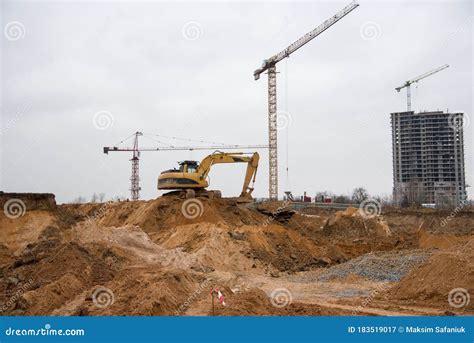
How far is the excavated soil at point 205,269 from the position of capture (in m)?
12.1

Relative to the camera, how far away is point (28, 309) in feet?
38.7

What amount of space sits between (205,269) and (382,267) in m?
6.67

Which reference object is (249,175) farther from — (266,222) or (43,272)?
(43,272)

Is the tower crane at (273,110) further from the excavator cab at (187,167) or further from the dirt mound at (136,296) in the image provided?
the dirt mound at (136,296)

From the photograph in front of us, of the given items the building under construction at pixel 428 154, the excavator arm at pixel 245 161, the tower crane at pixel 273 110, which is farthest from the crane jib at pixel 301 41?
the building under construction at pixel 428 154

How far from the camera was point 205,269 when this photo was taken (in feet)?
61.2

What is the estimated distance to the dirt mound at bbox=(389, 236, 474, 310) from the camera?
530 inches

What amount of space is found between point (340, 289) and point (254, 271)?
4798 millimetres

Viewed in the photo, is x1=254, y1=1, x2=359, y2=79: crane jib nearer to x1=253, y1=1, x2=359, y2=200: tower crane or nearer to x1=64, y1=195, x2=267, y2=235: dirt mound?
x1=253, y1=1, x2=359, y2=200: tower crane

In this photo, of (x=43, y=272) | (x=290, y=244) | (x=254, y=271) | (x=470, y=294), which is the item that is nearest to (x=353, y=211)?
(x=290, y=244)

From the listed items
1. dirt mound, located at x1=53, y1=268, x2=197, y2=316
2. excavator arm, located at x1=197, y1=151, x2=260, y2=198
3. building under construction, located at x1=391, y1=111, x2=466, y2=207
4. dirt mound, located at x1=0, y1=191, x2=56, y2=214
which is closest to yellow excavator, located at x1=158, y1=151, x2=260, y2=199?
excavator arm, located at x1=197, y1=151, x2=260, y2=198

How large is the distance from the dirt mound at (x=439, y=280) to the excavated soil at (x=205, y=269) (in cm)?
3

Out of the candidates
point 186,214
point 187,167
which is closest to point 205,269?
point 186,214

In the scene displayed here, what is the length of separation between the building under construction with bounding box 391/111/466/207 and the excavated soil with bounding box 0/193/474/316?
6366 centimetres
